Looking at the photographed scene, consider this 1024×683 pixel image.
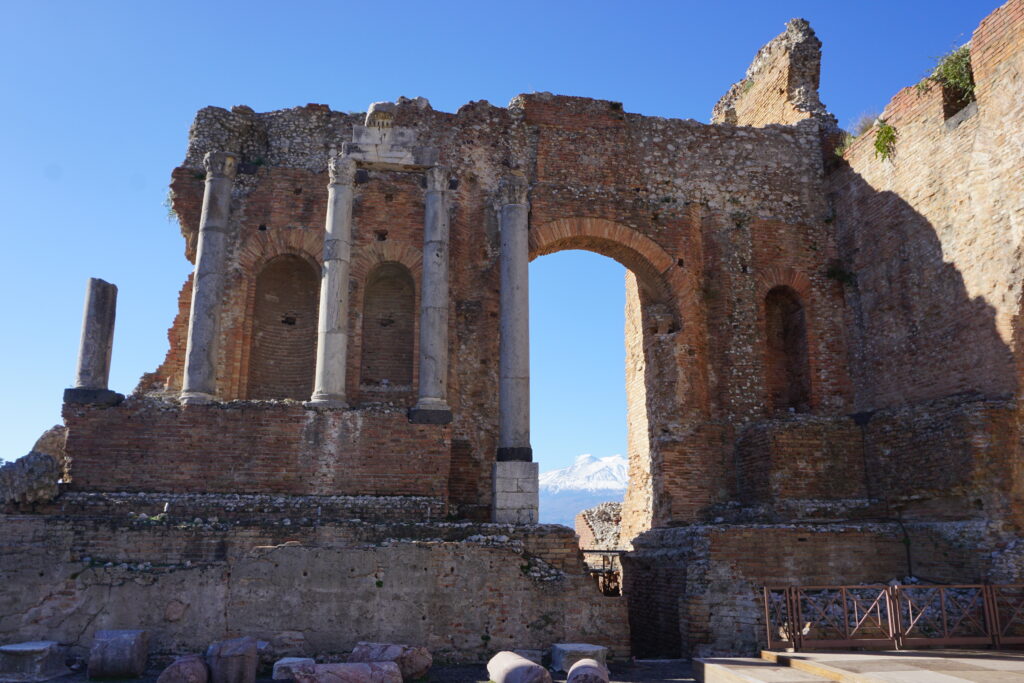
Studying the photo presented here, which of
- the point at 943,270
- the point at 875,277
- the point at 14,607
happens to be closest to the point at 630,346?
the point at 875,277

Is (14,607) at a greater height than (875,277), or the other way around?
(875,277)

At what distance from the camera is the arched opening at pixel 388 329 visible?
15.2 meters

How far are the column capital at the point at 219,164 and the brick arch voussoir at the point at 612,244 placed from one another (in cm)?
539

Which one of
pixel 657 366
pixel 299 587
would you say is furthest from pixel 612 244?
pixel 299 587

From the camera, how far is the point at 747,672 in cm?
818

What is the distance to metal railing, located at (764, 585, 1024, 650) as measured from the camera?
30.8 ft

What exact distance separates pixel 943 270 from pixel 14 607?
1402cm

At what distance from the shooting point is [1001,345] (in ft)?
40.0

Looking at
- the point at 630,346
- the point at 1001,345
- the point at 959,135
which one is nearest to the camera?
the point at 1001,345

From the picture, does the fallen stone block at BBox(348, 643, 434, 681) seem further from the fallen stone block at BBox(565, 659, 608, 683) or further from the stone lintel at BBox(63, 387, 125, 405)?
the stone lintel at BBox(63, 387, 125, 405)

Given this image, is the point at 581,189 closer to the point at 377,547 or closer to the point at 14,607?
the point at 377,547

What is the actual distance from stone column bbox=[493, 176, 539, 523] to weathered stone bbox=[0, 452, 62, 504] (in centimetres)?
609

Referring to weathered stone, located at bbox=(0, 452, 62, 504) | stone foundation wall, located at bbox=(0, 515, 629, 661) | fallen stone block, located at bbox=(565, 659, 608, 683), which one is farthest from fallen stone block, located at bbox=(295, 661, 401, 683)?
weathered stone, located at bbox=(0, 452, 62, 504)

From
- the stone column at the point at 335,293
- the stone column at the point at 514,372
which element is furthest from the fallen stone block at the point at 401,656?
the stone column at the point at 335,293
